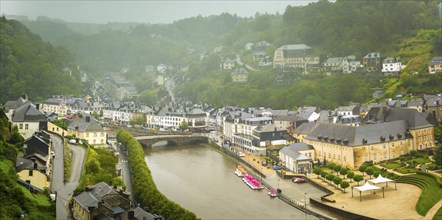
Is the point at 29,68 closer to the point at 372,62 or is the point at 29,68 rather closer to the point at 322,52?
the point at 322,52

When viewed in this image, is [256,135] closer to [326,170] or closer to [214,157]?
[214,157]

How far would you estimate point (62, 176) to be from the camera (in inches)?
1128

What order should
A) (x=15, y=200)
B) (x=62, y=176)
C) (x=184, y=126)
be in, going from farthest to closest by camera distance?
(x=184, y=126) → (x=62, y=176) → (x=15, y=200)

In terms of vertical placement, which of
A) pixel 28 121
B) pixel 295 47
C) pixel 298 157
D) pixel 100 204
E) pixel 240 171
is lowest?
pixel 240 171

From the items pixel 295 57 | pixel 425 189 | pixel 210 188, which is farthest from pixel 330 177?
pixel 295 57

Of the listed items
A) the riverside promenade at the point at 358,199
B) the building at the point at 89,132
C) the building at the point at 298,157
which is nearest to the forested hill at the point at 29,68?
the building at the point at 89,132

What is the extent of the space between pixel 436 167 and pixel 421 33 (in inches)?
1893

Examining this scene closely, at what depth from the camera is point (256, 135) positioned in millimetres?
48781

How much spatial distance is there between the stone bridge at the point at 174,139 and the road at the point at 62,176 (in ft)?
61.4

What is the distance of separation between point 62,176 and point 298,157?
19300 millimetres

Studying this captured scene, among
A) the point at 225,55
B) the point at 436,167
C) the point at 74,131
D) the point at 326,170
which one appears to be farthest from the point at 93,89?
the point at 436,167

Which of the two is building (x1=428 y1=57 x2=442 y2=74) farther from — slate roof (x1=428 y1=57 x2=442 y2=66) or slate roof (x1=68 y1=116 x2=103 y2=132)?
slate roof (x1=68 y1=116 x2=103 y2=132)

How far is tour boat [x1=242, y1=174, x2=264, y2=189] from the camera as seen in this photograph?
36.1m

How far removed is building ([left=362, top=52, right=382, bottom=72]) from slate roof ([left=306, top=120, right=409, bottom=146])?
31787 millimetres
